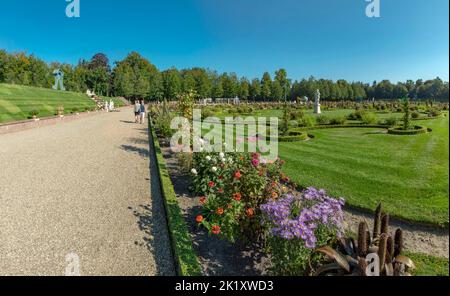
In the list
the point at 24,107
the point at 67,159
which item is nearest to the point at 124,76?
the point at 24,107

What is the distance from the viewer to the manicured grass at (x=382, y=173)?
566 centimetres

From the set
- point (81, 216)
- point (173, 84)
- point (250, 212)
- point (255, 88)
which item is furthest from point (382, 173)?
point (255, 88)

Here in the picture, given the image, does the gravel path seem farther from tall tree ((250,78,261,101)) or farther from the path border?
tall tree ((250,78,261,101))

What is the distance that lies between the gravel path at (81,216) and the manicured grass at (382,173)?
4.05 meters

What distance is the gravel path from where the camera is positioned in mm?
3875

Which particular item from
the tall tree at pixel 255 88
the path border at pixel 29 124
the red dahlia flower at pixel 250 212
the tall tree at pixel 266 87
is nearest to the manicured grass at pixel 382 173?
the red dahlia flower at pixel 250 212

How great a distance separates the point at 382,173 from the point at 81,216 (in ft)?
24.5

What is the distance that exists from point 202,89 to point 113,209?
63.2 metres

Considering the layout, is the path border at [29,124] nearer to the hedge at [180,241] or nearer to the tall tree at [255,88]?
the hedge at [180,241]

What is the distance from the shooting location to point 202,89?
66812 mm

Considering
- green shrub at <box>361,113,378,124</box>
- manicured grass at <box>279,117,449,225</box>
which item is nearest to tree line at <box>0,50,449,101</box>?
green shrub at <box>361,113,378,124</box>

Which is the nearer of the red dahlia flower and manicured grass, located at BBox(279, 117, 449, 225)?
the red dahlia flower

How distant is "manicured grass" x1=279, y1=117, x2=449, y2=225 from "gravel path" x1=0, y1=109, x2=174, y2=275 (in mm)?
4049
